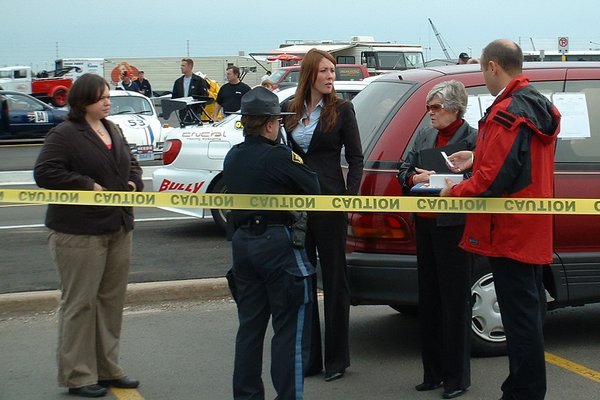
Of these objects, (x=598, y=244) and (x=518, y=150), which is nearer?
(x=518, y=150)

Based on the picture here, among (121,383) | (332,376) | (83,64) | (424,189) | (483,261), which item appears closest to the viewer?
(424,189)

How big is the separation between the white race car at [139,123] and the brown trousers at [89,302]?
9.79 m

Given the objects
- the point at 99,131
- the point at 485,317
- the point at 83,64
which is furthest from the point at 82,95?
the point at 83,64

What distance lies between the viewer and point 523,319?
4.84 metres

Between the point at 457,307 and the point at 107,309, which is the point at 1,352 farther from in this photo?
the point at 457,307

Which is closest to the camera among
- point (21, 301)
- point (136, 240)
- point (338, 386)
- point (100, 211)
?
point (100, 211)

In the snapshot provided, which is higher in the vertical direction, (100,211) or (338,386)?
(100,211)

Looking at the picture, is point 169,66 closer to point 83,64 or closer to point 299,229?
point 83,64

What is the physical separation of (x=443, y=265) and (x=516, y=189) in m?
0.84

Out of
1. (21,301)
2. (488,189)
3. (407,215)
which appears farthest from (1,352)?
(488,189)

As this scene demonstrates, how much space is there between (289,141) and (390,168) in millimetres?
648

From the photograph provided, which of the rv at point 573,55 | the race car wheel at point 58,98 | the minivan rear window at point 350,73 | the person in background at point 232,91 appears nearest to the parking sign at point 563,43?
the rv at point 573,55

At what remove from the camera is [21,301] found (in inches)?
296

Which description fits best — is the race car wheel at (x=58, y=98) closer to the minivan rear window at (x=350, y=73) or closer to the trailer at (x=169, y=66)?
the minivan rear window at (x=350, y=73)
